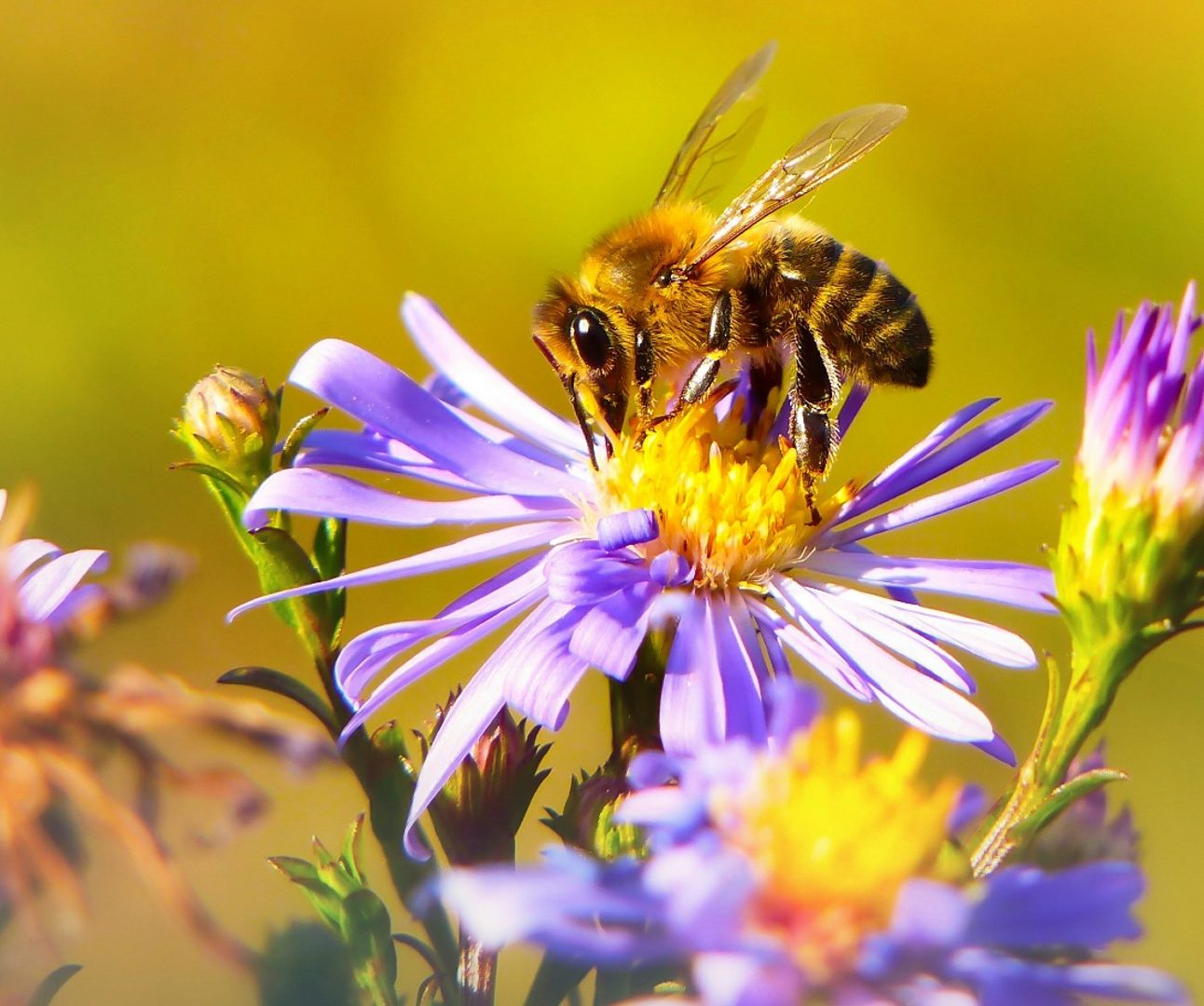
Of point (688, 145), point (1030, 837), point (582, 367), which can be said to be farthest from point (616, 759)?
point (688, 145)

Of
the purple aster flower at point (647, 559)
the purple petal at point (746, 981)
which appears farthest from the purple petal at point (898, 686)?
the purple petal at point (746, 981)

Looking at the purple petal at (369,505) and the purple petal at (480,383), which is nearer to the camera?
the purple petal at (369,505)

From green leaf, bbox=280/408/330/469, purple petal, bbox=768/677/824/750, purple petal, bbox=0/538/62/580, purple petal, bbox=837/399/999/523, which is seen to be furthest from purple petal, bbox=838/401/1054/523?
purple petal, bbox=0/538/62/580

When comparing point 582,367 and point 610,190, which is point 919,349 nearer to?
point 582,367

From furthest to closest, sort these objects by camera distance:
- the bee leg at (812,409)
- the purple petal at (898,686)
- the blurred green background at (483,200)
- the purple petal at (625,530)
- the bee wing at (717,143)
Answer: the blurred green background at (483,200)
the bee wing at (717,143)
the bee leg at (812,409)
the purple petal at (625,530)
the purple petal at (898,686)

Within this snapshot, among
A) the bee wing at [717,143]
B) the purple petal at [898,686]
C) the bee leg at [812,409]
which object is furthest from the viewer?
the bee wing at [717,143]

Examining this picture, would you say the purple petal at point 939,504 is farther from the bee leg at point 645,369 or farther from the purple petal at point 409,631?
the purple petal at point 409,631
